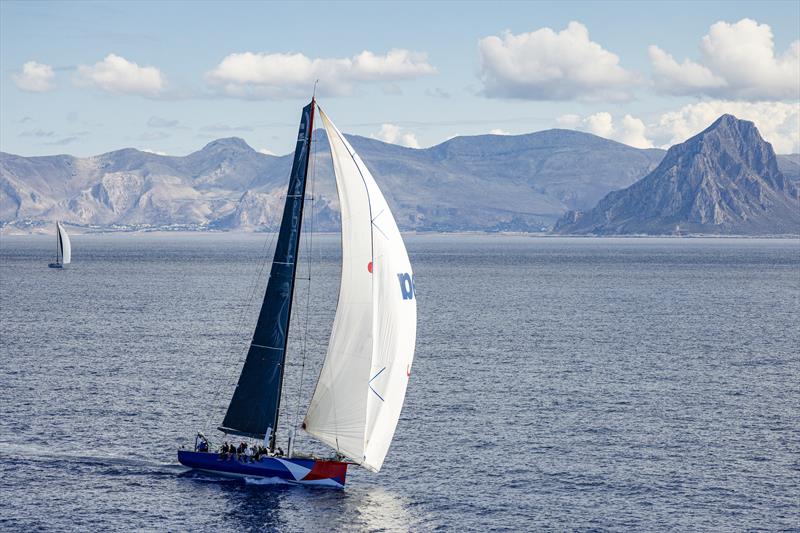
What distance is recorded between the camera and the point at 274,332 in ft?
170

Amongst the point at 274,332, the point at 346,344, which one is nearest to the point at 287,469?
the point at 274,332

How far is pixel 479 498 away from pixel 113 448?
2152 cm

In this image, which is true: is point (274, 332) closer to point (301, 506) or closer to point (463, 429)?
point (301, 506)

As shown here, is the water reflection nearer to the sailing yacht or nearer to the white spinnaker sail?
the sailing yacht

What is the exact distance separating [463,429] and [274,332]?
19859mm

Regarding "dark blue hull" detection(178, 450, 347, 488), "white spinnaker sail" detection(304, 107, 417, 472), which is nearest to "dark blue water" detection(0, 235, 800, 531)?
"dark blue hull" detection(178, 450, 347, 488)

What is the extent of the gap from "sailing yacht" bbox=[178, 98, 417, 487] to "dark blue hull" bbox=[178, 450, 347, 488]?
0.16 feet

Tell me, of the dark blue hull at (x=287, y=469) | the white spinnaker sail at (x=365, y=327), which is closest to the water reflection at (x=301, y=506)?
the dark blue hull at (x=287, y=469)

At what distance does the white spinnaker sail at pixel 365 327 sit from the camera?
1848 inches

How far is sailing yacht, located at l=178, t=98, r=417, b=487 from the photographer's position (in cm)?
4734

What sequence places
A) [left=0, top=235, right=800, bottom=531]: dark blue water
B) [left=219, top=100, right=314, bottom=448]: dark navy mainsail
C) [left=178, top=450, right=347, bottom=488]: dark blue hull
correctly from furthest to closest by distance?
[left=178, top=450, right=347, bottom=488]: dark blue hull
[left=0, top=235, right=800, bottom=531]: dark blue water
[left=219, top=100, right=314, bottom=448]: dark navy mainsail

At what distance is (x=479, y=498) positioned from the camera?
173 feet

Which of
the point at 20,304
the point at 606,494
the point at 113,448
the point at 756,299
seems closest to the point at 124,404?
the point at 113,448

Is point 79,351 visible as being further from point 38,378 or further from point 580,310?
point 580,310
